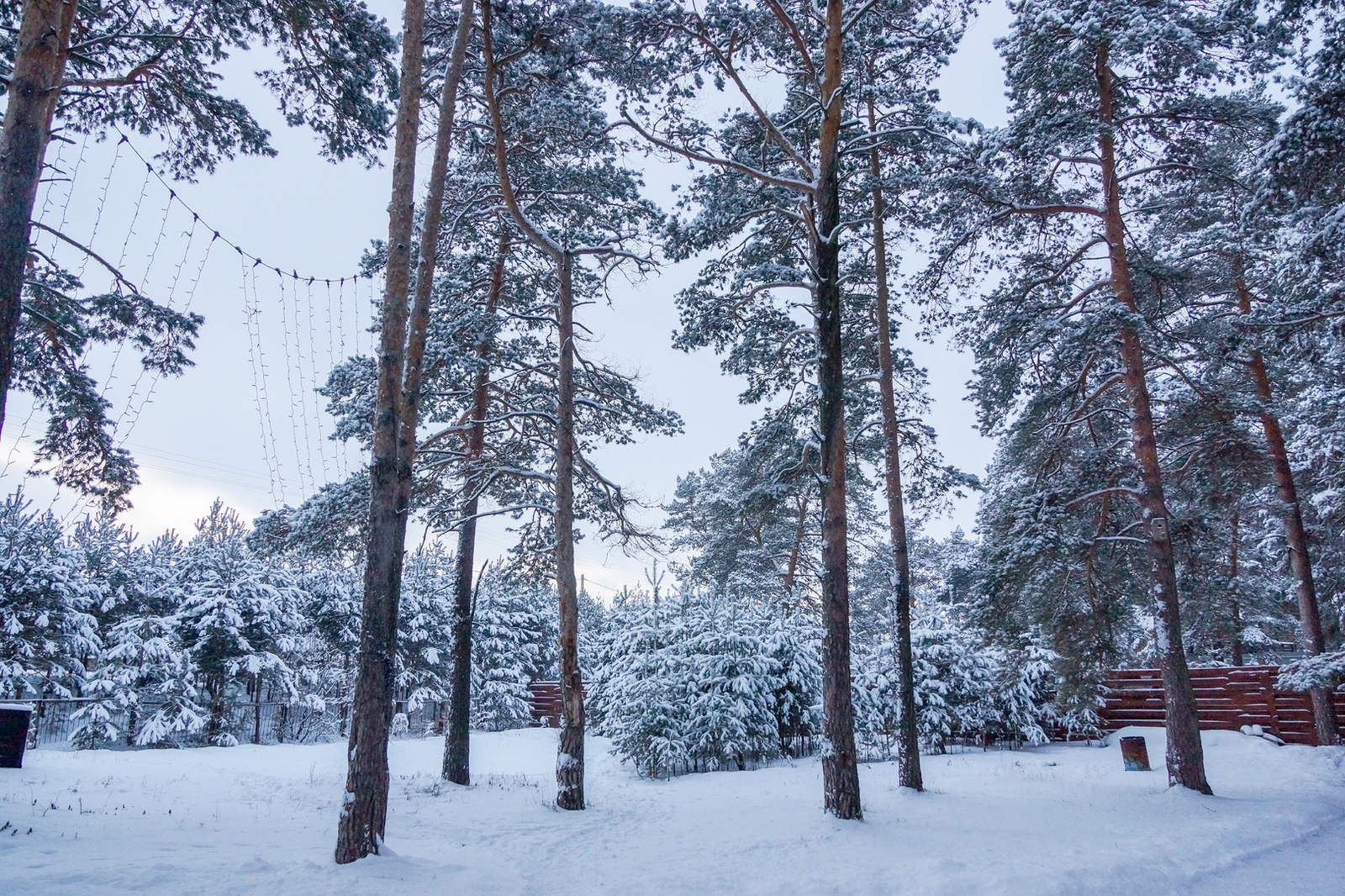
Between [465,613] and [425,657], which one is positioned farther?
[425,657]

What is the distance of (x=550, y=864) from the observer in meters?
6.46

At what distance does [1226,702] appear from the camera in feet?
48.2

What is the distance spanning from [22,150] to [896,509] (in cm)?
1059

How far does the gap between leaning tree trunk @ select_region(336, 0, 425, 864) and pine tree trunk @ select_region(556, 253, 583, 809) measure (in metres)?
3.59

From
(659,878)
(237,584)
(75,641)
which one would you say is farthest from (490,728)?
(659,878)

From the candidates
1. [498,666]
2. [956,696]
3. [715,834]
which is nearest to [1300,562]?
[956,696]

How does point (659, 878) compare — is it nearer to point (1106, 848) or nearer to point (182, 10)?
point (1106, 848)

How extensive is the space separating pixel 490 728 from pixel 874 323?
72.1 feet

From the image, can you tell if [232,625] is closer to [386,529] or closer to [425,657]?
[425,657]

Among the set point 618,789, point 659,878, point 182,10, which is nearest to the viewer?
point 659,878

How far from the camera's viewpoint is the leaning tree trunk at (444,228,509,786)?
12.3 m

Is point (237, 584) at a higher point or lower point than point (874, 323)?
lower

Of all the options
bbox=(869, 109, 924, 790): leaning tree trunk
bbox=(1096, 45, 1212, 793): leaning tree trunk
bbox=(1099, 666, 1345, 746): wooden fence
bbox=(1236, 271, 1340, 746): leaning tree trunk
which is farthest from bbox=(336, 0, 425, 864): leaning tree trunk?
bbox=(1236, 271, 1340, 746): leaning tree trunk

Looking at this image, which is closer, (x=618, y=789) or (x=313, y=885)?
(x=313, y=885)
